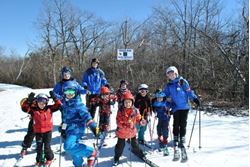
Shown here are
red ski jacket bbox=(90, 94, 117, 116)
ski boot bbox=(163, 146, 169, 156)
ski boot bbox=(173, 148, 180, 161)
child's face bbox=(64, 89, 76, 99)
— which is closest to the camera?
child's face bbox=(64, 89, 76, 99)

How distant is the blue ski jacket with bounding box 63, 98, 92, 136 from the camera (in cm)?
504

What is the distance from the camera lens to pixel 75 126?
5059mm

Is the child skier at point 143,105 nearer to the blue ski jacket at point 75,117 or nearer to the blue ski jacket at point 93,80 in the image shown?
the blue ski jacket at point 93,80

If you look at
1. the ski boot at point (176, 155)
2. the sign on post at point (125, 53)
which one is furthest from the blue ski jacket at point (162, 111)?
the sign on post at point (125, 53)

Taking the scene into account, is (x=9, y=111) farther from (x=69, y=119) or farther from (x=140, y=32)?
(x=140, y=32)

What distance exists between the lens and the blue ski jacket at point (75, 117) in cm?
504

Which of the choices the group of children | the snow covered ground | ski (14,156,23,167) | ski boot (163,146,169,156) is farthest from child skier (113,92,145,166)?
ski (14,156,23,167)

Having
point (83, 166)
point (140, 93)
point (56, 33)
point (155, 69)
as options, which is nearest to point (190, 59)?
point (155, 69)

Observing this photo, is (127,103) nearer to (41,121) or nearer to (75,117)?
(75,117)

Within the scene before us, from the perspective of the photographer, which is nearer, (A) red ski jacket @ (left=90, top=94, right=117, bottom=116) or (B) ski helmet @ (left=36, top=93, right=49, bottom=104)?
(B) ski helmet @ (left=36, top=93, right=49, bottom=104)

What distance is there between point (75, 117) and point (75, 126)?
152 mm

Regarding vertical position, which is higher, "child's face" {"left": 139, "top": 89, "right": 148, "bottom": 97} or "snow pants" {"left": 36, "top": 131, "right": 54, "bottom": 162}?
"child's face" {"left": 139, "top": 89, "right": 148, "bottom": 97}

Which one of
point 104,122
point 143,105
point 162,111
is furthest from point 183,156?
point 104,122

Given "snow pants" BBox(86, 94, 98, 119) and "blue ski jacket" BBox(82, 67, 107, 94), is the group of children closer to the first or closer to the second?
"blue ski jacket" BBox(82, 67, 107, 94)
